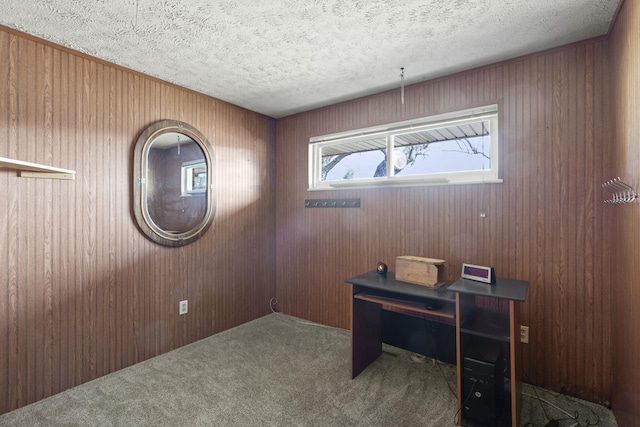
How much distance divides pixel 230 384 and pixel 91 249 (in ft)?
4.79

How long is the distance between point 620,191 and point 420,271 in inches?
48.1

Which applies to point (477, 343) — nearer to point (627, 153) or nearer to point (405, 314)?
point (405, 314)

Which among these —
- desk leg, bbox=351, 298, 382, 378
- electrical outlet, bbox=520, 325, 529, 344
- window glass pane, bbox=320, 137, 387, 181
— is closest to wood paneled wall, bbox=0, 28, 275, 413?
window glass pane, bbox=320, 137, 387, 181

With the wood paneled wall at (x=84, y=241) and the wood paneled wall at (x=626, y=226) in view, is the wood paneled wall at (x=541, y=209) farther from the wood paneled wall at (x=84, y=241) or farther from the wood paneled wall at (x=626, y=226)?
the wood paneled wall at (x=84, y=241)

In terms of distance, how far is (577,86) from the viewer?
6.88 feet

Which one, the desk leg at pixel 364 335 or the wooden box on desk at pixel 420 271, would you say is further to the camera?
the desk leg at pixel 364 335

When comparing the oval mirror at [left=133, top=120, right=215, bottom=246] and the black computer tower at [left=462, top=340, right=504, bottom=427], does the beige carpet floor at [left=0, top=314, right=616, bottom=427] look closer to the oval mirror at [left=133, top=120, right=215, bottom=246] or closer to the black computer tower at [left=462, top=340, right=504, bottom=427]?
the black computer tower at [left=462, top=340, right=504, bottom=427]

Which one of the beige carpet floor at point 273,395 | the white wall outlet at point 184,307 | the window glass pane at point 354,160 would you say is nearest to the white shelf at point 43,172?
the white wall outlet at point 184,307

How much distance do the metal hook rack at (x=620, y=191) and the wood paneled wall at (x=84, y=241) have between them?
10.1 feet

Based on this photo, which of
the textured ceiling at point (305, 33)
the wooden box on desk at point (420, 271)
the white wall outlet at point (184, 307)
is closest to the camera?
the textured ceiling at point (305, 33)

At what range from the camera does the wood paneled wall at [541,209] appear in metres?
2.05

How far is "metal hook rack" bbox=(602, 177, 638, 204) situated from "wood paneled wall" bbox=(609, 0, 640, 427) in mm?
31

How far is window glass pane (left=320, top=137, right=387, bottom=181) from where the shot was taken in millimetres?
3102

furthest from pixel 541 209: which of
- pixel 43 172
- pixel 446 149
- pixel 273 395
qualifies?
pixel 43 172
